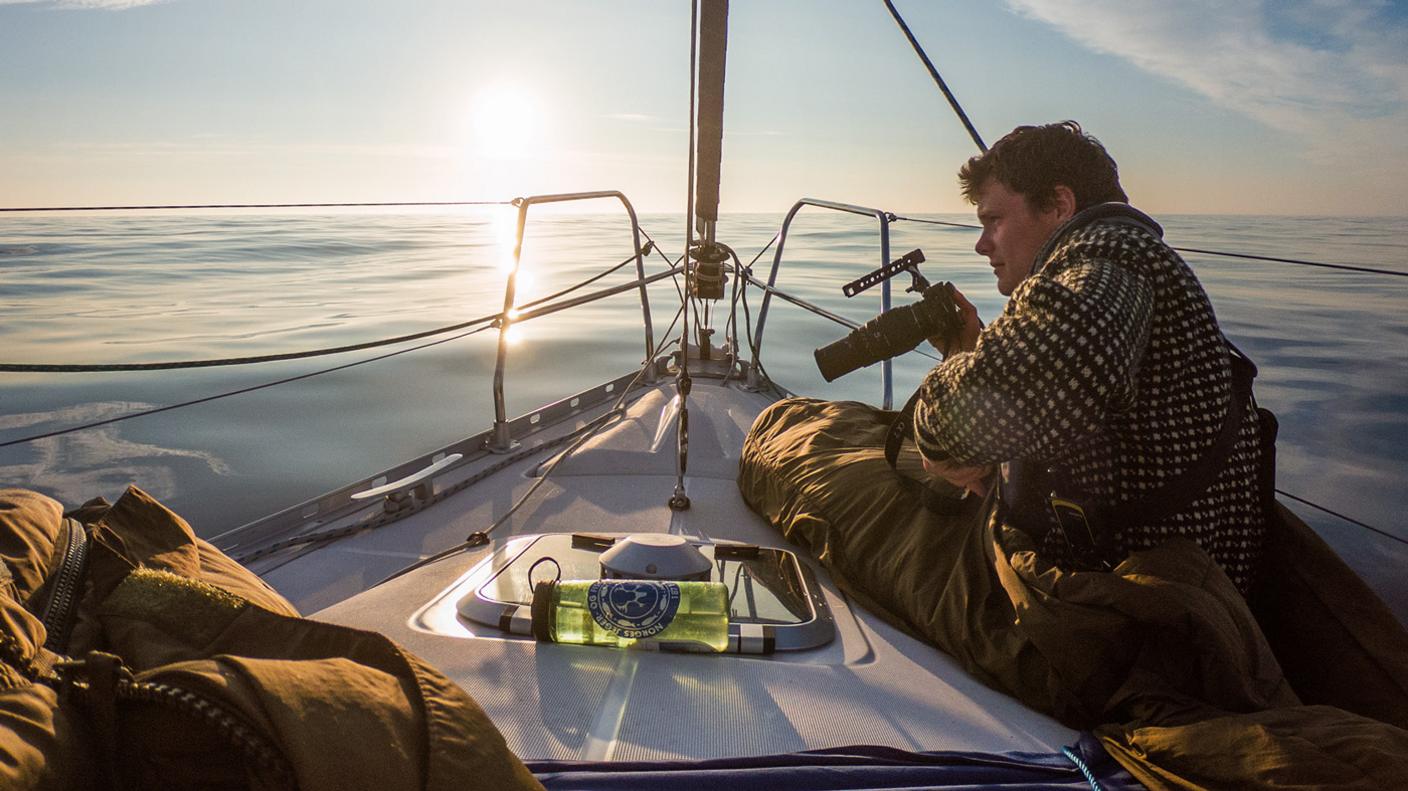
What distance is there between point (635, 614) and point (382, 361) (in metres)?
6.73

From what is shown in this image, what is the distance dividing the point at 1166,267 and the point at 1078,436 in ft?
0.80

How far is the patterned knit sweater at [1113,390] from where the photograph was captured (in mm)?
1017

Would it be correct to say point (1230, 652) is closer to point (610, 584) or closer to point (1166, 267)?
point (1166, 267)

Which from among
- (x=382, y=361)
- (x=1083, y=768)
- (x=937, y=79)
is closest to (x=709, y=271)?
(x=937, y=79)

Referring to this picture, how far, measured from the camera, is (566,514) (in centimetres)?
206

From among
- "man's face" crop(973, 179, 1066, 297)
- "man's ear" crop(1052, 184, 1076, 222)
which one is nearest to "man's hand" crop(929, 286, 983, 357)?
"man's face" crop(973, 179, 1066, 297)

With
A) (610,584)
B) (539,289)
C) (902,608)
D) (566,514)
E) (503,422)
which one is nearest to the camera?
(610,584)

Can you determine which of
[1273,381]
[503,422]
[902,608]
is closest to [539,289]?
[1273,381]

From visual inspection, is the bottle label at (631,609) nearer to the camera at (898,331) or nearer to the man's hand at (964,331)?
the camera at (898,331)

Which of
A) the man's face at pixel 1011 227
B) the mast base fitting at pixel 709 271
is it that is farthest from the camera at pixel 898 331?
the mast base fitting at pixel 709 271

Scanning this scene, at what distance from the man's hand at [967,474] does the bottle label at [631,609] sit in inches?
17.9

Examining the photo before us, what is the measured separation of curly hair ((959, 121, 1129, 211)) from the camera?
4.31ft

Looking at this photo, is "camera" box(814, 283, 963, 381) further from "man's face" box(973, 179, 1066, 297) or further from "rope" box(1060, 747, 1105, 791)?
"rope" box(1060, 747, 1105, 791)

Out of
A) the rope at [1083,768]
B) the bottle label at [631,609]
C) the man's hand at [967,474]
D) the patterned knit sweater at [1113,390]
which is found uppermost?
the patterned knit sweater at [1113,390]
